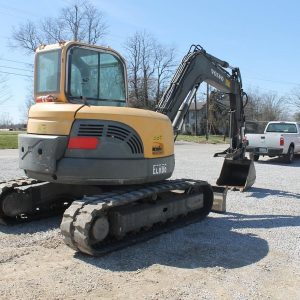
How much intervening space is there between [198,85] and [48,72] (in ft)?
14.1

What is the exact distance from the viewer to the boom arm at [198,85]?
9.43 meters

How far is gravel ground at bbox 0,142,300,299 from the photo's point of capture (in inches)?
190

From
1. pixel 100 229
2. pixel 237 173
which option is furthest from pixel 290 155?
pixel 100 229

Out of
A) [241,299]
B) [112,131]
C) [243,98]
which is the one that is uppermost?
[243,98]

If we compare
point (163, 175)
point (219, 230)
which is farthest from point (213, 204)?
point (163, 175)

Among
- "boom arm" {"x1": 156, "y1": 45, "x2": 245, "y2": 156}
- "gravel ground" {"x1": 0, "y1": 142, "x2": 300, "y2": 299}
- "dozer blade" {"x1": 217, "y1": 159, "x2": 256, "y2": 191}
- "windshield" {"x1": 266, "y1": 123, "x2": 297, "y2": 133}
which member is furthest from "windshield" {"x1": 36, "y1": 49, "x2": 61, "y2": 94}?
"windshield" {"x1": 266, "y1": 123, "x2": 297, "y2": 133}

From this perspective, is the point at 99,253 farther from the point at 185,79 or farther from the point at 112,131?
the point at 185,79

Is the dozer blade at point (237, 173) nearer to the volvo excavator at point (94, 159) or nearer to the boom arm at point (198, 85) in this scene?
the boom arm at point (198, 85)

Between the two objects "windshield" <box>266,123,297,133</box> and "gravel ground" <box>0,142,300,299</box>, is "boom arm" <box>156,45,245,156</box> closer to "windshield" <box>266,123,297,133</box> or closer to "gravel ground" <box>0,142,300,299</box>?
"gravel ground" <box>0,142,300,299</box>

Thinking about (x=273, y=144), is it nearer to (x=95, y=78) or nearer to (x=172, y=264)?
(x=95, y=78)

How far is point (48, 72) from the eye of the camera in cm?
677

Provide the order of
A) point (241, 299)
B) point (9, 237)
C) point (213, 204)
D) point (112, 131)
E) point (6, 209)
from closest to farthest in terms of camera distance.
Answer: point (241, 299), point (112, 131), point (9, 237), point (6, 209), point (213, 204)

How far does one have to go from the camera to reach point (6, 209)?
7.36 meters

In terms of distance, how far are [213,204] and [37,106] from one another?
12.9 ft
